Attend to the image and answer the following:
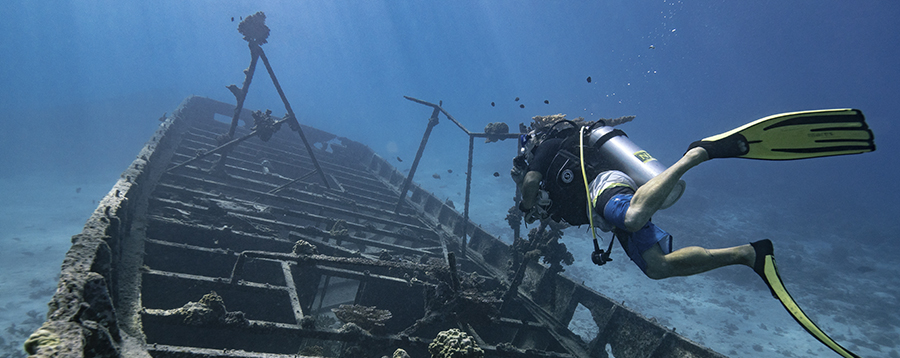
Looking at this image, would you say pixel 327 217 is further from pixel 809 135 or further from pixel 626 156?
pixel 809 135

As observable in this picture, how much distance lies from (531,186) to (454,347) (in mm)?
1925

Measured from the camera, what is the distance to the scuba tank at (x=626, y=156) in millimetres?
2953

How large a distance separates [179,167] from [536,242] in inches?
372

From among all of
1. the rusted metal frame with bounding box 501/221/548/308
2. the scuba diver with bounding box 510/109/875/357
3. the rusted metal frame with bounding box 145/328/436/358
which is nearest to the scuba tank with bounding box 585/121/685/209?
the scuba diver with bounding box 510/109/875/357

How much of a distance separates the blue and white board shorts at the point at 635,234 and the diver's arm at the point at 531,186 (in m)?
0.99

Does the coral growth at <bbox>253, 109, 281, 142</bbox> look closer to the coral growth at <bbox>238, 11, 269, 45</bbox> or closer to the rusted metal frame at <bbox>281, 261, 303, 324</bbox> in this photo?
the coral growth at <bbox>238, 11, 269, 45</bbox>

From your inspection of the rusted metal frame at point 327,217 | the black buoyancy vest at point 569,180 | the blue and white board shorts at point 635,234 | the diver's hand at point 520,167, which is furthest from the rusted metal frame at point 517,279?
the rusted metal frame at point 327,217

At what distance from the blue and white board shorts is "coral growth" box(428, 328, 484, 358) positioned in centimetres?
186

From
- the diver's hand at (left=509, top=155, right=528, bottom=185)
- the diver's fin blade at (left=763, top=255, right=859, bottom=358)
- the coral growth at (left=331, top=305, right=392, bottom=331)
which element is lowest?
the coral growth at (left=331, top=305, right=392, bottom=331)

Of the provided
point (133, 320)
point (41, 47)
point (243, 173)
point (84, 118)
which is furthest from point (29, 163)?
point (41, 47)

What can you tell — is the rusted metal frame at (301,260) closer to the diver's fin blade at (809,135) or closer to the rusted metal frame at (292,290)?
the rusted metal frame at (292,290)

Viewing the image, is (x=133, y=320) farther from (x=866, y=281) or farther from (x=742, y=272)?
(x=866, y=281)

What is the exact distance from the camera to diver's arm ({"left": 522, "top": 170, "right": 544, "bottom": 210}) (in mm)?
3751

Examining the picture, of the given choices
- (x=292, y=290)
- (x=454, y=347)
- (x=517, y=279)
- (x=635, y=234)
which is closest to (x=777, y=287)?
(x=635, y=234)
